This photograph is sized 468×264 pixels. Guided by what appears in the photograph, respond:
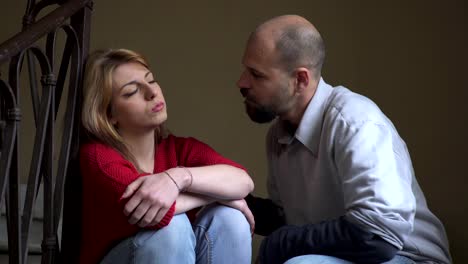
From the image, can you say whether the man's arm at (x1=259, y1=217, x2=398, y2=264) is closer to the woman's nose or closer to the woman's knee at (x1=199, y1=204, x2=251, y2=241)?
the woman's knee at (x1=199, y1=204, x2=251, y2=241)

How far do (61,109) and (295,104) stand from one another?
1.61 m

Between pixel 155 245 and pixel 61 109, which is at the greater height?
pixel 155 245

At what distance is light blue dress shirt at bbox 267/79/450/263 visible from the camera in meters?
1.75

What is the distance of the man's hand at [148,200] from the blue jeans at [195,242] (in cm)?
4

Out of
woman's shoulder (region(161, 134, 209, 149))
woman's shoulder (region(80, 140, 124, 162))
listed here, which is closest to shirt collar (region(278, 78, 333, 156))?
woman's shoulder (region(161, 134, 209, 149))

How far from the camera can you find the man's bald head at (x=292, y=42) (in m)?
2.02

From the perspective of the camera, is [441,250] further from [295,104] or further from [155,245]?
[155,245]

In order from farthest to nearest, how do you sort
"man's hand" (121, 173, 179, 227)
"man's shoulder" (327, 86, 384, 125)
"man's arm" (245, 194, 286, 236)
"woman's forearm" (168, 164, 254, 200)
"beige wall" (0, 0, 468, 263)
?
"beige wall" (0, 0, 468, 263) < "man's arm" (245, 194, 286, 236) < "man's shoulder" (327, 86, 384, 125) < "woman's forearm" (168, 164, 254, 200) < "man's hand" (121, 173, 179, 227)

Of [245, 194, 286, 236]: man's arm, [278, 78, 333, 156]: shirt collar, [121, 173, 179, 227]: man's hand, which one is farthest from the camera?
[245, 194, 286, 236]: man's arm

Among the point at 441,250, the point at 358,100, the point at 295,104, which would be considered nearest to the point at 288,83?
the point at 295,104

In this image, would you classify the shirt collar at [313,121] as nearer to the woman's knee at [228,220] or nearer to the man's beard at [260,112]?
the man's beard at [260,112]

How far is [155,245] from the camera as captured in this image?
1582 millimetres

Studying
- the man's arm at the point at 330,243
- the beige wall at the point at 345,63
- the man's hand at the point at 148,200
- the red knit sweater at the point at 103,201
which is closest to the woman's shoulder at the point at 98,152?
the red knit sweater at the point at 103,201

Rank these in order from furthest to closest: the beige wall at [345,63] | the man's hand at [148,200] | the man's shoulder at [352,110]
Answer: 1. the beige wall at [345,63]
2. the man's shoulder at [352,110]
3. the man's hand at [148,200]
